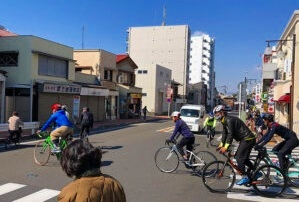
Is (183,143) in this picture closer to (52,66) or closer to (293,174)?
(293,174)

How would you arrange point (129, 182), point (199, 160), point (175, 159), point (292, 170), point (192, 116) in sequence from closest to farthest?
point (129, 182), point (292, 170), point (199, 160), point (175, 159), point (192, 116)

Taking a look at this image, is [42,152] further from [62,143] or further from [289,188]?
[289,188]

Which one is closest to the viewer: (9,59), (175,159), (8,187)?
(8,187)

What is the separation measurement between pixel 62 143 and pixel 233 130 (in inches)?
217

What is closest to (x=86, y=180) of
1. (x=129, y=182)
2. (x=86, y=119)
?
(x=129, y=182)

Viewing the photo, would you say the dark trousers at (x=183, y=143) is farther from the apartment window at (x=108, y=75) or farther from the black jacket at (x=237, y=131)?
the apartment window at (x=108, y=75)

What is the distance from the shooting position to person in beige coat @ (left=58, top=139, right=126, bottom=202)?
2.64 metres

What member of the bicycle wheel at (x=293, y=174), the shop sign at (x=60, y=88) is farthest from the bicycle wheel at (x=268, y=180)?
the shop sign at (x=60, y=88)

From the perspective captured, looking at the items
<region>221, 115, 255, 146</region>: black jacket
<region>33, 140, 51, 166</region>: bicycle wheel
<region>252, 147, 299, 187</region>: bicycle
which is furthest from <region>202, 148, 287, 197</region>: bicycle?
<region>33, 140, 51, 166</region>: bicycle wheel

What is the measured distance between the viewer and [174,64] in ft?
272

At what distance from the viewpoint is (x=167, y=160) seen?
1080 cm

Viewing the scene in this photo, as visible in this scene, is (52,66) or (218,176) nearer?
(218,176)

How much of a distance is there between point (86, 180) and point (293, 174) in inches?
311

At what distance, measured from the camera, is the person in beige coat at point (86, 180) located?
2.64 m
